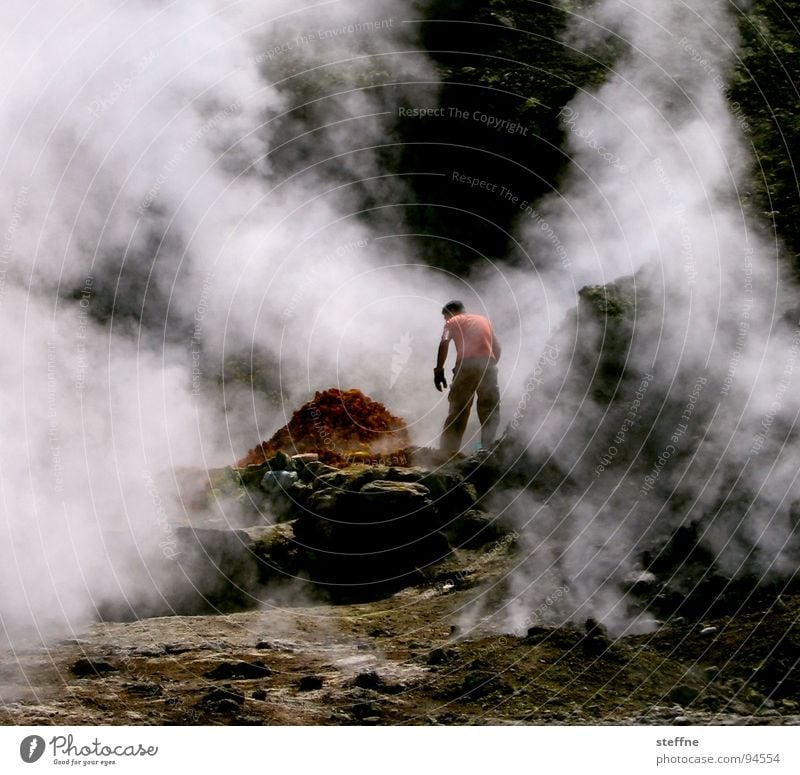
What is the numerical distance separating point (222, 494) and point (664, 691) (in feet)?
22.3

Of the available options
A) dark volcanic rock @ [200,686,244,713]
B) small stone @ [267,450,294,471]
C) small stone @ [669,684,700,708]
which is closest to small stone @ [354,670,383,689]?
dark volcanic rock @ [200,686,244,713]

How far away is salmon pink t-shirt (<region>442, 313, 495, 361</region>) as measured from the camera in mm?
11156

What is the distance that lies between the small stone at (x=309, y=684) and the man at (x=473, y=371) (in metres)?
4.43

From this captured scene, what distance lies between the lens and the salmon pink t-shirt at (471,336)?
1116 cm

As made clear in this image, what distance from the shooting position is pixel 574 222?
13141mm

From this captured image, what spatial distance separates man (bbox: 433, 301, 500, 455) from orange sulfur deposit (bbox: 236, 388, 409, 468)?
3.02 meters

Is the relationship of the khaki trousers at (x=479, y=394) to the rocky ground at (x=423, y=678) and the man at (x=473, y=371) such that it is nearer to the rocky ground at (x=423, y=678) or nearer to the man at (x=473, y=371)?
the man at (x=473, y=371)

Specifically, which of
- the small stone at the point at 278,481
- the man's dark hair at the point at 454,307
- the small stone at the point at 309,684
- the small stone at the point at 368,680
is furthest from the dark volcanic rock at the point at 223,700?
the man's dark hair at the point at 454,307

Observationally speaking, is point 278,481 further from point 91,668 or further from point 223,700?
point 223,700

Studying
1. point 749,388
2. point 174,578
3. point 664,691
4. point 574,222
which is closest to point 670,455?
point 749,388

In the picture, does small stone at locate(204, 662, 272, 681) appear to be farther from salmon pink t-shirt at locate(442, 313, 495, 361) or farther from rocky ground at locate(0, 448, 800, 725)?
salmon pink t-shirt at locate(442, 313, 495, 361)

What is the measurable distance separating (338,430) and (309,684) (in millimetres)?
7450

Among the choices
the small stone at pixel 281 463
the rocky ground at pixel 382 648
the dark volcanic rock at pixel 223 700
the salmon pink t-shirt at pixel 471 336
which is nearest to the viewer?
the dark volcanic rock at pixel 223 700

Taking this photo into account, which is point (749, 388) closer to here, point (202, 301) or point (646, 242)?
point (646, 242)
